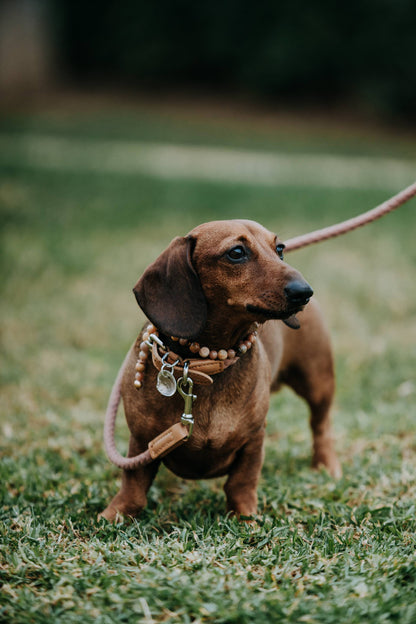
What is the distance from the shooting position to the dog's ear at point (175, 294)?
2775 millimetres

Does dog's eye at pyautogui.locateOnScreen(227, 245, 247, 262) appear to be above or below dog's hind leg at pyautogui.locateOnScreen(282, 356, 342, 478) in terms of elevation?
above

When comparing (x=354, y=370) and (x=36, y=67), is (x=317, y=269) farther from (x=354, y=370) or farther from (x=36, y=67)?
(x=36, y=67)

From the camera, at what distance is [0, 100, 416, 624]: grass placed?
2.50 metres

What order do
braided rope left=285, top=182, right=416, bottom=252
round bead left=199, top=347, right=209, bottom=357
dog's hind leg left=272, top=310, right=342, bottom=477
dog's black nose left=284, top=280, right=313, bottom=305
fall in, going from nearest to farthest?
dog's black nose left=284, top=280, right=313, bottom=305 → round bead left=199, top=347, right=209, bottom=357 → braided rope left=285, top=182, right=416, bottom=252 → dog's hind leg left=272, top=310, right=342, bottom=477

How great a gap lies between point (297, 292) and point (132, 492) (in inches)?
50.5

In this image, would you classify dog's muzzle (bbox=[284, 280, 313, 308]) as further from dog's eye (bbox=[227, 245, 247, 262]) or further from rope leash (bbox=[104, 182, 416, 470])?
→ rope leash (bbox=[104, 182, 416, 470])

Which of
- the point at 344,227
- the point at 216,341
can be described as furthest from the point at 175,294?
the point at 344,227

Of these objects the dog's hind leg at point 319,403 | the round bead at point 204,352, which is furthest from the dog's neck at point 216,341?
the dog's hind leg at point 319,403

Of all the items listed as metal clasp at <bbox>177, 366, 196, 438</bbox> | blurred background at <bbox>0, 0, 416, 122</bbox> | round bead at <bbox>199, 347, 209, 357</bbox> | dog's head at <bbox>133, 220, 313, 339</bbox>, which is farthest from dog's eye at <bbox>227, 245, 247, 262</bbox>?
blurred background at <bbox>0, 0, 416, 122</bbox>

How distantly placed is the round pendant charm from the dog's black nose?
1.95ft

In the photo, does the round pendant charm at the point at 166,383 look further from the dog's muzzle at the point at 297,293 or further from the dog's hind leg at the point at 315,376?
the dog's hind leg at the point at 315,376

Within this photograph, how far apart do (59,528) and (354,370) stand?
345 cm

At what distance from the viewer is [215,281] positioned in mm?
2869

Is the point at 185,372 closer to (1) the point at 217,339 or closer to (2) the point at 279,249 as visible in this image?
(1) the point at 217,339
